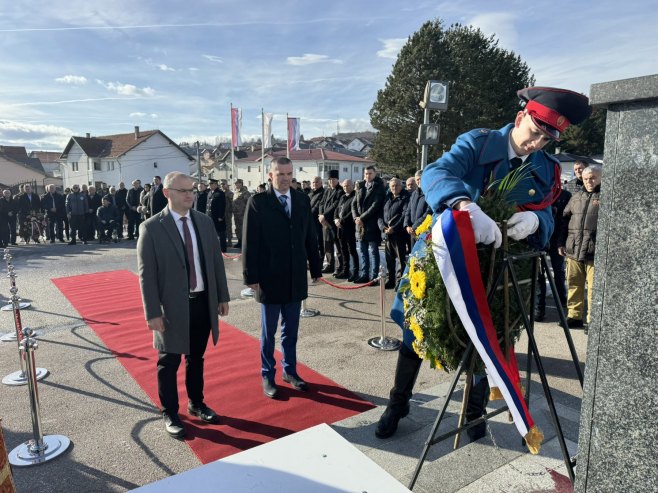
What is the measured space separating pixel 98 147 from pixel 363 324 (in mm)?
51780

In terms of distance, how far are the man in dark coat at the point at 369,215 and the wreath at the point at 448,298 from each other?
6.29m

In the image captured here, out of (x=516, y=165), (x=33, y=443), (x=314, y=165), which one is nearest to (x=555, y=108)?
(x=516, y=165)

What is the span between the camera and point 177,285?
349 centimetres

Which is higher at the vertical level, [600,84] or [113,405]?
[600,84]

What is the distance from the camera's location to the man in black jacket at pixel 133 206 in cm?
1566

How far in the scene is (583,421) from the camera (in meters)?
1.71

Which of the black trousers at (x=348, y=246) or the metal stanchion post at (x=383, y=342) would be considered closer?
the metal stanchion post at (x=383, y=342)

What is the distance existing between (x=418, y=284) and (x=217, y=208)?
11361 millimetres

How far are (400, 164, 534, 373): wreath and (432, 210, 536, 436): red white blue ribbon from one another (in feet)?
0.37

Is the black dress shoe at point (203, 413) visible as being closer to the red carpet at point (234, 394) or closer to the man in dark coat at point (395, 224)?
the red carpet at point (234, 394)

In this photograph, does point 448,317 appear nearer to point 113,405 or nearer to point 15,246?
point 113,405

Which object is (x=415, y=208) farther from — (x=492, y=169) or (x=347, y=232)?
(x=492, y=169)

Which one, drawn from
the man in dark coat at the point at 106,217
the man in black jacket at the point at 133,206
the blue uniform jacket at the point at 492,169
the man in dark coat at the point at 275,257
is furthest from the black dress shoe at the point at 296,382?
the man in dark coat at the point at 106,217

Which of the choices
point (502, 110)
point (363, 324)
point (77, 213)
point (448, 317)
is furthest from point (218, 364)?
point (502, 110)
